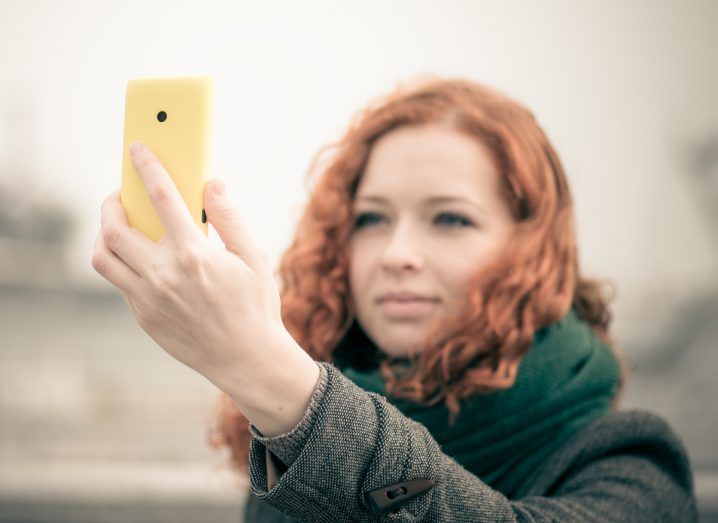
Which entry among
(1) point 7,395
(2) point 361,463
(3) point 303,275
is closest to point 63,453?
(1) point 7,395

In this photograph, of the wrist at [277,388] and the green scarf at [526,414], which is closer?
the wrist at [277,388]

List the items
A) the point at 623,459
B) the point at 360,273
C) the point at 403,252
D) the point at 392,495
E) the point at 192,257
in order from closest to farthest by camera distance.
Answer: the point at 192,257 < the point at 392,495 < the point at 623,459 < the point at 403,252 < the point at 360,273

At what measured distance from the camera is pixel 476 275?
147 cm

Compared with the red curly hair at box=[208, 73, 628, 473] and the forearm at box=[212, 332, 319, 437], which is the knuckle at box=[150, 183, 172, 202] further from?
the red curly hair at box=[208, 73, 628, 473]

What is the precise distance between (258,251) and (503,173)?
0.83 metres

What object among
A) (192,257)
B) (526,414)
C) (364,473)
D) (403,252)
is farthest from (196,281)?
(526,414)

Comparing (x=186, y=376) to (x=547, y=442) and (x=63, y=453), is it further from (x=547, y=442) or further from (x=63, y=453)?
(x=547, y=442)

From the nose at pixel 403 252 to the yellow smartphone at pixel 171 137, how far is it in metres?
0.64

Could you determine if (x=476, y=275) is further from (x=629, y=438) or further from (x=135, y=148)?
(x=135, y=148)

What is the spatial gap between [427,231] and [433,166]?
13cm

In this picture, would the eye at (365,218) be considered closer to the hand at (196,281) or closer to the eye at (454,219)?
the eye at (454,219)

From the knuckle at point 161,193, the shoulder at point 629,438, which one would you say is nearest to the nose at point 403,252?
the shoulder at point 629,438

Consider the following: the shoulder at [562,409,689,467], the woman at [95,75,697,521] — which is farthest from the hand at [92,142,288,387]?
the shoulder at [562,409,689,467]

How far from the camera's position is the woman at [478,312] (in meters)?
1.36
